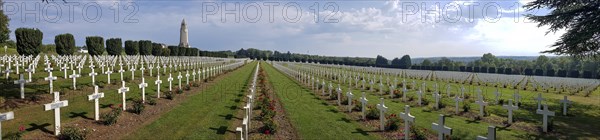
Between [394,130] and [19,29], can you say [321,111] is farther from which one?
[19,29]

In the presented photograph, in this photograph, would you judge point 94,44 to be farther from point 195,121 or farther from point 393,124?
point 393,124

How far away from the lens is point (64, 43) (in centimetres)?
3956

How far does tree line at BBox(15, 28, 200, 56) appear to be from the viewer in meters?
32.6

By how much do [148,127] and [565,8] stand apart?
1995 cm

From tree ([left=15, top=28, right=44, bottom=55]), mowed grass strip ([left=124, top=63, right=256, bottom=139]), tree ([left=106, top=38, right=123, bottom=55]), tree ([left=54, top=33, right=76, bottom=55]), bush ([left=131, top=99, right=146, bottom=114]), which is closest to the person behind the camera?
mowed grass strip ([left=124, top=63, right=256, bottom=139])

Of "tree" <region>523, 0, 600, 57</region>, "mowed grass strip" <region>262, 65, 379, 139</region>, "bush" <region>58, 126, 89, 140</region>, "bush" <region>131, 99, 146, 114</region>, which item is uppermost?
"tree" <region>523, 0, 600, 57</region>

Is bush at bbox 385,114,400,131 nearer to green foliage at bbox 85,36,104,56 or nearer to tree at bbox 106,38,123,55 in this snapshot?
green foliage at bbox 85,36,104,56

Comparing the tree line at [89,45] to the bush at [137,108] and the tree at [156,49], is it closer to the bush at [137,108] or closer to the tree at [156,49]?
the tree at [156,49]

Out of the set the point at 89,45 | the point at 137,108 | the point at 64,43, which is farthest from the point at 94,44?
the point at 137,108

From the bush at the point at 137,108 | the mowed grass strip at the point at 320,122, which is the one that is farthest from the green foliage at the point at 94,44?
the bush at the point at 137,108

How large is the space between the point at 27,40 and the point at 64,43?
711cm

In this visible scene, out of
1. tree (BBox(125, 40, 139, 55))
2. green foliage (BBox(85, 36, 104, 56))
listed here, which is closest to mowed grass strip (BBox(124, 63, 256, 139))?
green foliage (BBox(85, 36, 104, 56))

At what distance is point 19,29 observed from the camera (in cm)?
3253

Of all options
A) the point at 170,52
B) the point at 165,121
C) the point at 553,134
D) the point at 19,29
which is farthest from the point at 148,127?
the point at 170,52
